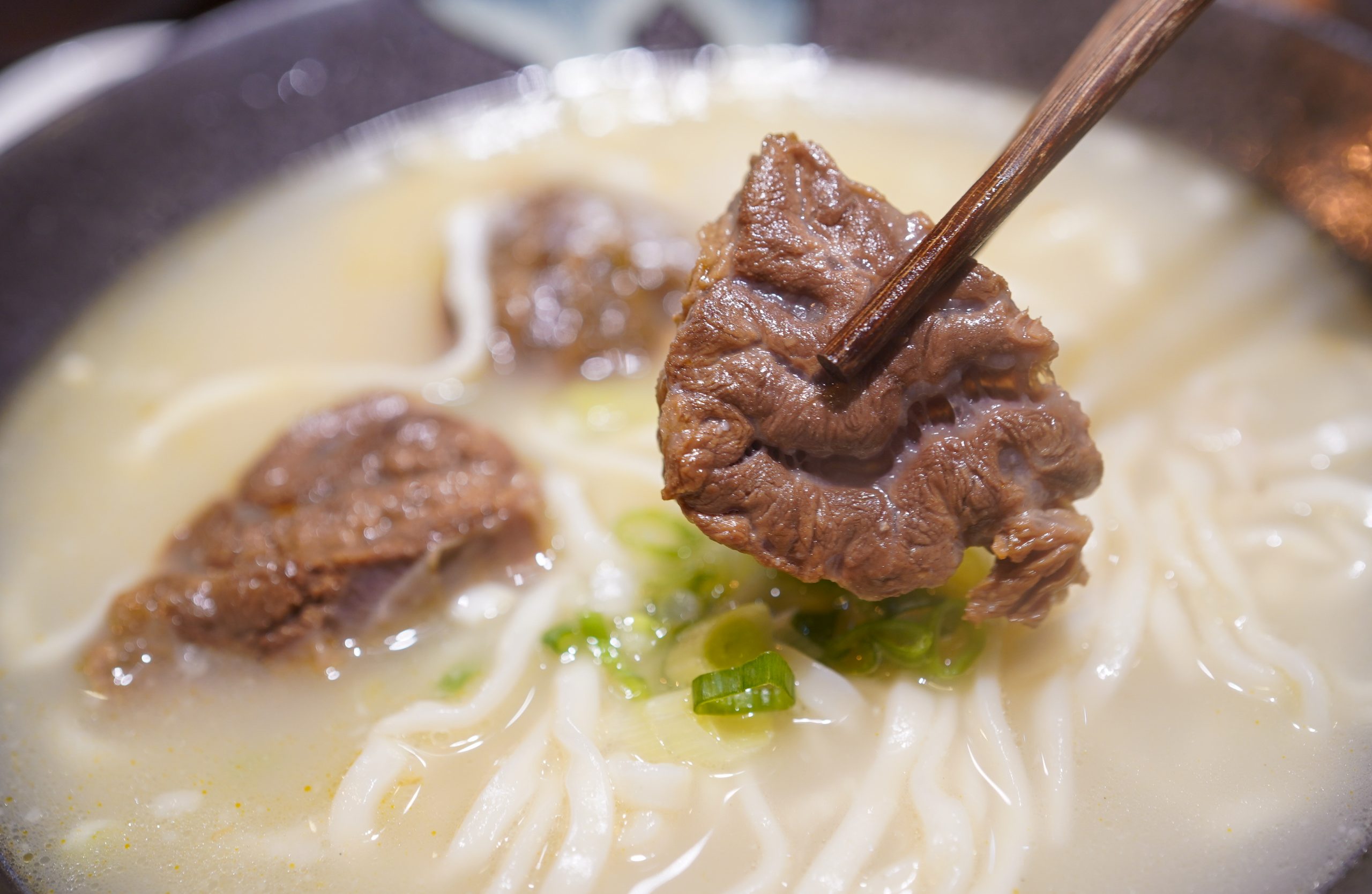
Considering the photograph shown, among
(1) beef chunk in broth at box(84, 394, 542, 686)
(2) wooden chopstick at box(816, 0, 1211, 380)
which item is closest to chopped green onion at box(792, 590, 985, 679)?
(2) wooden chopstick at box(816, 0, 1211, 380)

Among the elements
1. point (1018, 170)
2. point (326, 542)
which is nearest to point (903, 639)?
point (1018, 170)

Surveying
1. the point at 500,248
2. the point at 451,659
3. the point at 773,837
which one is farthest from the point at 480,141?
the point at 773,837

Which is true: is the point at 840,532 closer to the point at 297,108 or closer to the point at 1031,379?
the point at 1031,379

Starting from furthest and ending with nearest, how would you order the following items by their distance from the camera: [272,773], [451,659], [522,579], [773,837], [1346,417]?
[1346,417]
[522,579]
[451,659]
[272,773]
[773,837]

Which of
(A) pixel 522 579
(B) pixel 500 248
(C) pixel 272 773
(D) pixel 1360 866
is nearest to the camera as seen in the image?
(D) pixel 1360 866

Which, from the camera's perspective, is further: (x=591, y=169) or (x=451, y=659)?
(x=591, y=169)

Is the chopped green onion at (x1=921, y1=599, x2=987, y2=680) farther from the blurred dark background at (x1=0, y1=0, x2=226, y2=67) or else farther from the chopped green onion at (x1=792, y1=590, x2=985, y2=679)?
the blurred dark background at (x1=0, y1=0, x2=226, y2=67)

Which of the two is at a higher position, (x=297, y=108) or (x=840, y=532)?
(x=840, y=532)
